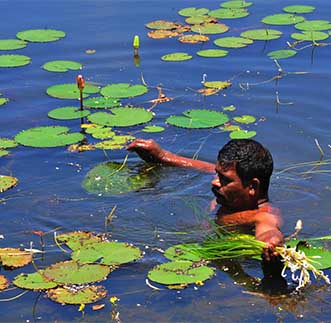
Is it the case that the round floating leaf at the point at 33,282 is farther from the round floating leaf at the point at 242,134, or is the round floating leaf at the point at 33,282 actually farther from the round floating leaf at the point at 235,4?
the round floating leaf at the point at 235,4

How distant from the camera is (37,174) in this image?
695cm

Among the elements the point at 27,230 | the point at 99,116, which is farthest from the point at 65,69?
the point at 27,230

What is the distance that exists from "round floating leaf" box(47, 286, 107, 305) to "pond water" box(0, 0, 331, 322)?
58 millimetres

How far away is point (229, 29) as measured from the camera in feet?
32.8

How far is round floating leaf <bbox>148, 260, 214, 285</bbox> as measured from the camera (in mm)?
5355

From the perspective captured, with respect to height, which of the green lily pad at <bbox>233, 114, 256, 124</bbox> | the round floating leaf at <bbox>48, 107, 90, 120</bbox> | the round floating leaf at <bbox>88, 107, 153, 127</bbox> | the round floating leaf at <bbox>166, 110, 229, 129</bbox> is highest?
the round floating leaf at <bbox>48, 107, 90, 120</bbox>

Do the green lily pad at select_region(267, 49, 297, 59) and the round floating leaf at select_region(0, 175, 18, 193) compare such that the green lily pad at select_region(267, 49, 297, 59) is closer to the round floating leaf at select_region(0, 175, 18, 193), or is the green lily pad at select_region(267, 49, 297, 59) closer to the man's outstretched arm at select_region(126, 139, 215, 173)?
the man's outstretched arm at select_region(126, 139, 215, 173)

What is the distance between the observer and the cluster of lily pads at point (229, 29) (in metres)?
9.33

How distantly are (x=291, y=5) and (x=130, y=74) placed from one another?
275 cm

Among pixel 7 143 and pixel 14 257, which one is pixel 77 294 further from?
pixel 7 143

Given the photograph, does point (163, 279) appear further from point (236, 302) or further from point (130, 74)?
point (130, 74)

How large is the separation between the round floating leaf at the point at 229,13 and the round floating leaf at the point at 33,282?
548cm

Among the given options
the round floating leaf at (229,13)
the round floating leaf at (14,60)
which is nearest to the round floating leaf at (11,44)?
the round floating leaf at (14,60)

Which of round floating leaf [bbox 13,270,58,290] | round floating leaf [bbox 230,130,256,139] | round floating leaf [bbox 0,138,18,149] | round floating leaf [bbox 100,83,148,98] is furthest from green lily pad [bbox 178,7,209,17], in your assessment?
round floating leaf [bbox 13,270,58,290]
